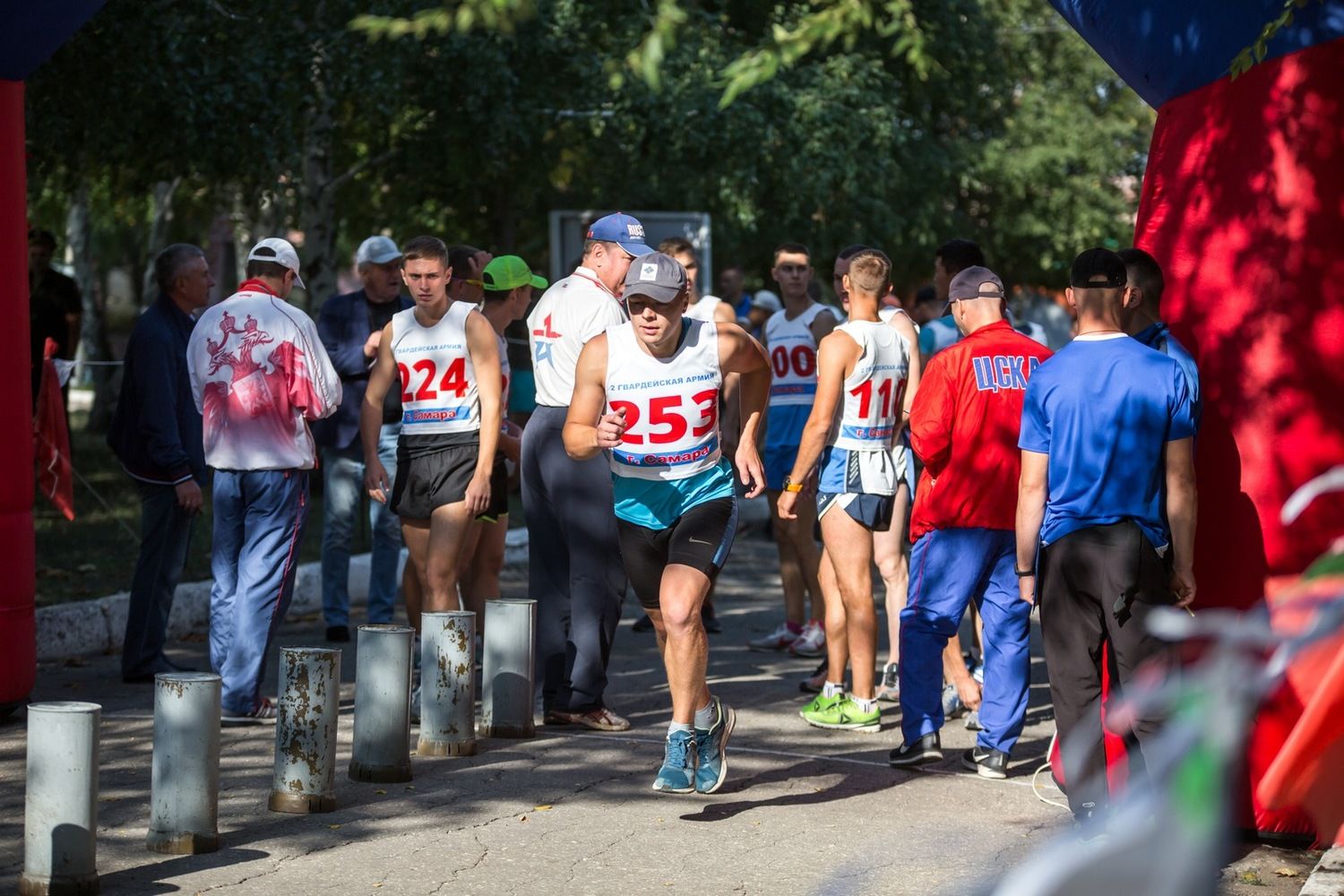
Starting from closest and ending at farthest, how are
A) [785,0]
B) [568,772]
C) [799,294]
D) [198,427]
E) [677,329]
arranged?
[677,329] → [568,772] → [198,427] → [799,294] → [785,0]

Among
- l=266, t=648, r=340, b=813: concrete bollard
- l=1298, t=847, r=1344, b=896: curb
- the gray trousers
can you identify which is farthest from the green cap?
l=1298, t=847, r=1344, b=896: curb

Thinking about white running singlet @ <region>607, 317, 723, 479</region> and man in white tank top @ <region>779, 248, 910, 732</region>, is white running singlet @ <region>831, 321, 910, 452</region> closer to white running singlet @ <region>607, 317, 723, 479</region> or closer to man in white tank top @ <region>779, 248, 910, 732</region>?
man in white tank top @ <region>779, 248, 910, 732</region>

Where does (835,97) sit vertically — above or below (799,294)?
above

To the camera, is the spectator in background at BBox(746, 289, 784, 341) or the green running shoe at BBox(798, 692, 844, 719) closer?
the green running shoe at BBox(798, 692, 844, 719)

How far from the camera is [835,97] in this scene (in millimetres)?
22453

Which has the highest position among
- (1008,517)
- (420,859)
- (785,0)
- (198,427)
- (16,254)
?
(785,0)

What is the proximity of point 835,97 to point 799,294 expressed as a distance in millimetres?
12985

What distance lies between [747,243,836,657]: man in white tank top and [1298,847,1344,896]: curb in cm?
460

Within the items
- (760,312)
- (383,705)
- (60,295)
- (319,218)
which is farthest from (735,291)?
(383,705)

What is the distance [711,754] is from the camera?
248 inches

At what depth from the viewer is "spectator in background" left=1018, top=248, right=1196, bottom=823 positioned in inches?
216

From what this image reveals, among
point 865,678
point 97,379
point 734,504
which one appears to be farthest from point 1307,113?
point 97,379

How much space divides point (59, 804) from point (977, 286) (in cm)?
402

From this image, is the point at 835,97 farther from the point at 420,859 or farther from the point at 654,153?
the point at 420,859
